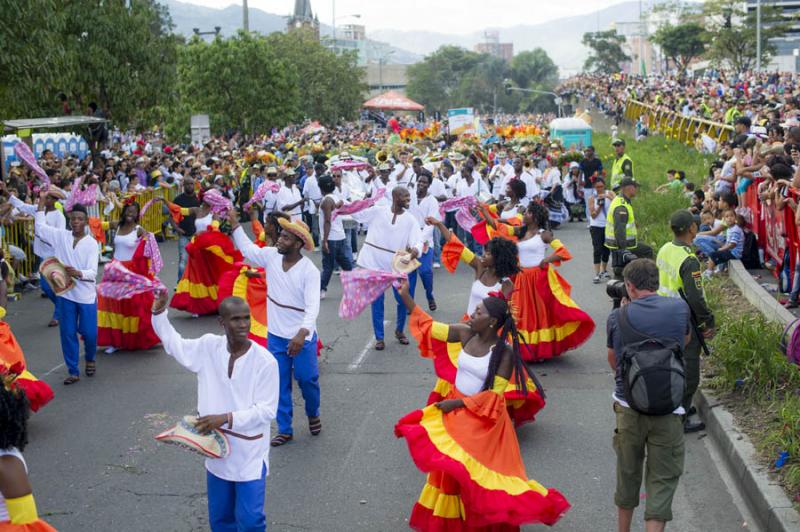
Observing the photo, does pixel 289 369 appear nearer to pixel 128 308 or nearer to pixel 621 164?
pixel 128 308

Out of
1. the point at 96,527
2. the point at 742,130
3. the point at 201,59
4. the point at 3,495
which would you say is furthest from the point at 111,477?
the point at 201,59

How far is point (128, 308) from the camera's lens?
468 inches

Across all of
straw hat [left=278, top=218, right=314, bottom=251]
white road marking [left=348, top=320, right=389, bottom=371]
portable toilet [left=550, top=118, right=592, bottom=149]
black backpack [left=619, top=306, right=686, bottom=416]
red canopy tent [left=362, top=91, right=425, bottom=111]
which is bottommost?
white road marking [left=348, top=320, right=389, bottom=371]

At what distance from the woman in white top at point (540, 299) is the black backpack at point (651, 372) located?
4671mm

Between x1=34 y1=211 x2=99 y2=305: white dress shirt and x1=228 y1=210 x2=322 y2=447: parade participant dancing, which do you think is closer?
x1=228 y1=210 x2=322 y2=447: parade participant dancing

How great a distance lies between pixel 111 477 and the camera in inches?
306

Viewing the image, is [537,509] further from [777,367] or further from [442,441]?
[777,367]

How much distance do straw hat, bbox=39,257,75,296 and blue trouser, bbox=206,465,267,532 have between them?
15.8 ft

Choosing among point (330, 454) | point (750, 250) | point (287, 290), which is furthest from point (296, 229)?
point (750, 250)

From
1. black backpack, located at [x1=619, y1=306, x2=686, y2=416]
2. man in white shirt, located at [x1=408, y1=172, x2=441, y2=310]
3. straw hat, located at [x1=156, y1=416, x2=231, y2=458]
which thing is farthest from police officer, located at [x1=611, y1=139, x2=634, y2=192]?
straw hat, located at [x1=156, y1=416, x2=231, y2=458]

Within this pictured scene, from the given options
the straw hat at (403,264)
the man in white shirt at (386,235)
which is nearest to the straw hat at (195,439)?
the straw hat at (403,264)

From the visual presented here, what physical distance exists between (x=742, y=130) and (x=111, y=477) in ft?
46.3

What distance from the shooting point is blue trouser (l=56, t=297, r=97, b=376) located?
10352 mm

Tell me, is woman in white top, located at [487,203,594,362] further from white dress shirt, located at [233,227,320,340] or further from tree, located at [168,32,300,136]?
tree, located at [168,32,300,136]
